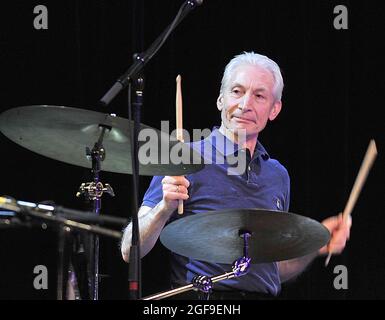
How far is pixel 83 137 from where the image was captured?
2.31 metres

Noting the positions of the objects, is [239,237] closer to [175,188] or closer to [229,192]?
[175,188]

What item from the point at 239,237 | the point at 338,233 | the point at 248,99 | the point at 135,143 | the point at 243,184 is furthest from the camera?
the point at 248,99

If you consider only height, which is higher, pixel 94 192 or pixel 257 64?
pixel 257 64

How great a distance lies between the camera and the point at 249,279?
276cm

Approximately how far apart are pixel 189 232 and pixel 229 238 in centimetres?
14

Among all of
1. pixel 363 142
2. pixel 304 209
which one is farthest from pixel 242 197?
pixel 363 142

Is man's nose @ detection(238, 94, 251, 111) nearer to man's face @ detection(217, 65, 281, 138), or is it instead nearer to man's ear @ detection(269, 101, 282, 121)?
man's face @ detection(217, 65, 281, 138)

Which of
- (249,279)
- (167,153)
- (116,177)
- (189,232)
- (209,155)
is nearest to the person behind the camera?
(167,153)

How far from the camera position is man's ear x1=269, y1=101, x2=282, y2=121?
313 cm

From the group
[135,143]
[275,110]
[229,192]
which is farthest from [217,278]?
[275,110]

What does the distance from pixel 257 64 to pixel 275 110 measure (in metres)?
0.21

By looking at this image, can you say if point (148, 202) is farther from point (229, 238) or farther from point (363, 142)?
point (363, 142)

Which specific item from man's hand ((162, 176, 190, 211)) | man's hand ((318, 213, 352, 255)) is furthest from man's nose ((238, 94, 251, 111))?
man's hand ((162, 176, 190, 211))

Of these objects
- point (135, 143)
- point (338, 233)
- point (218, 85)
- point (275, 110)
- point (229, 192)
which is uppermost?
point (218, 85)
